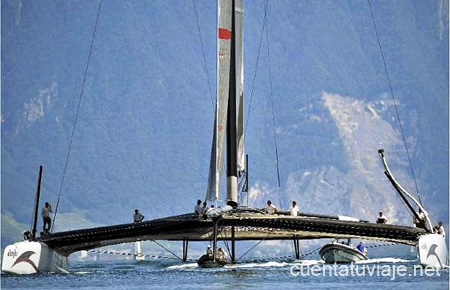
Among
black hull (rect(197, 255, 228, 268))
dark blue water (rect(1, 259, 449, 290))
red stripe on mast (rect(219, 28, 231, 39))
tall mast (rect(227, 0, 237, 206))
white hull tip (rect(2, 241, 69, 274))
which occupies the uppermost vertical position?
red stripe on mast (rect(219, 28, 231, 39))

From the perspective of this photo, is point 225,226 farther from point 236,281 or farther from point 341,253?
point 341,253

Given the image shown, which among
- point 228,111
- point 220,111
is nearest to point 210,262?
point 228,111

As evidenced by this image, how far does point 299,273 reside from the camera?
5078cm

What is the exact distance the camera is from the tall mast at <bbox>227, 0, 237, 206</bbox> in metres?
49.7

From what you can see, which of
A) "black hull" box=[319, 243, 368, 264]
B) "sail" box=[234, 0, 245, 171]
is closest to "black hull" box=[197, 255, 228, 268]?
"sail" box=[234, 0, 245, 171]

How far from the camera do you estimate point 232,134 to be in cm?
5128

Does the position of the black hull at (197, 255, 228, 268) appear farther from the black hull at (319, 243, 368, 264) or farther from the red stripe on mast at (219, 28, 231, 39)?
the red stripe on mast at (219, 28, 231, 39)

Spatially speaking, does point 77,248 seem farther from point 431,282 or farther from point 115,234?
point 431,282

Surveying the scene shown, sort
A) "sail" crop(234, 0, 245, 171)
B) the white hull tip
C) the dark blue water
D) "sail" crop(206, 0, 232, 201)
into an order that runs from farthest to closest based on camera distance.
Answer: "sail" crop(234, 0, 245, 171)
"sail" crop(206, 0, 232, 201)
the white hull tip
the dark blue water

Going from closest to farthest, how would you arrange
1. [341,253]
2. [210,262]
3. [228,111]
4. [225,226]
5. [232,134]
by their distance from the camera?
1. [225,226]
2. [232,134]
3. [228,111]
4. [210,262]
5. [341,253]

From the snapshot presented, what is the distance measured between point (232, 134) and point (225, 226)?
4800mm

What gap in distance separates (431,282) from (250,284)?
5.79 meters

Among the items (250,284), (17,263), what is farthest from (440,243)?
(17,263)

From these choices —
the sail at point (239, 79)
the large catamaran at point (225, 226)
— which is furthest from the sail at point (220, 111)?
the sail at point (239, 79)
